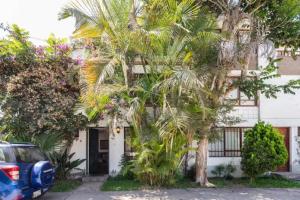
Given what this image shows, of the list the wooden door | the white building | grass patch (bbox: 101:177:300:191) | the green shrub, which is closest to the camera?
the green shrub

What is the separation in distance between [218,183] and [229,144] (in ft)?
10.2

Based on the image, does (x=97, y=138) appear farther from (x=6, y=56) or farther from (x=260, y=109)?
(x=260, y=109)

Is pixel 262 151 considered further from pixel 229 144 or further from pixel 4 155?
pixel 4 155

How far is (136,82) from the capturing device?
11.4m

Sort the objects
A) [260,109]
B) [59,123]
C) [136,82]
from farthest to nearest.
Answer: [260,109] → [59,123] → [136,82]

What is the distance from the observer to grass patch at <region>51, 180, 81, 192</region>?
1138 centimetres

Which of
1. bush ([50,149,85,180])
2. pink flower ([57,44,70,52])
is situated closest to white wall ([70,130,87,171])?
bush ([50,149,85,180])

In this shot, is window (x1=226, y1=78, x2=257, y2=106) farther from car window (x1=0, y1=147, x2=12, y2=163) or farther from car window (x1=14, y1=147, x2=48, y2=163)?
car window (x1=0, y1=147, x2=12, y2=163)

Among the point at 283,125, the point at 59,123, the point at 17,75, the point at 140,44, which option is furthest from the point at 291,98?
the point at 17,75

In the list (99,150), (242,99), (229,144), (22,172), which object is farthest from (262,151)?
(22,172)

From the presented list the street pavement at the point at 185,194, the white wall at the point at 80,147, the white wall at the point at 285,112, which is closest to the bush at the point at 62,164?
the street pavement at the point at 185,194

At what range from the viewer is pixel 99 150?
51.7 ft

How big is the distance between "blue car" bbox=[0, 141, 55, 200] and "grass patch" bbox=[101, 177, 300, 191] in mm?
3242

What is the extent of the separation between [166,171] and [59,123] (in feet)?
13.3
